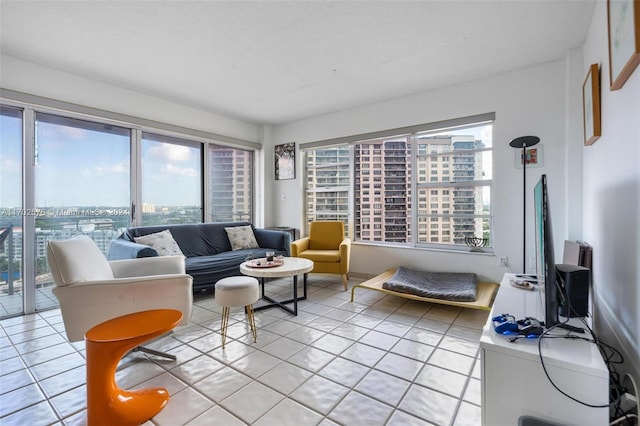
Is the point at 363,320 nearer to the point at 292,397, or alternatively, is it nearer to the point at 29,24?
the point at 292,397

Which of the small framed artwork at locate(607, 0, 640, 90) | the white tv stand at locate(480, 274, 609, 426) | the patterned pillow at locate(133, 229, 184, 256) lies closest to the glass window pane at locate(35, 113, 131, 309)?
the patterned pillow at locate(133, 229, 184, 256)

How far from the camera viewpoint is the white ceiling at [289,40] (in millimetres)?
2171

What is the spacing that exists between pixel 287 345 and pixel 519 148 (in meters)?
3.22

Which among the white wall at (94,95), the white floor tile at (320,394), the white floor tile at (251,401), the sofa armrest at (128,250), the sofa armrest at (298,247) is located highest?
the white wall at (94,95)

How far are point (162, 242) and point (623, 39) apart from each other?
4087 mm

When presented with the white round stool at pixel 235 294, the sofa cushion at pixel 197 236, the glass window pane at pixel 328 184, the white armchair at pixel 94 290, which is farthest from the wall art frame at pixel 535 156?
the sofa cushion at pixel 197 236

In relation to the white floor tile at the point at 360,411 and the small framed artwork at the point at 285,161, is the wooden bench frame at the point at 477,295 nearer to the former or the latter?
the white floor tile at the point at 360,411

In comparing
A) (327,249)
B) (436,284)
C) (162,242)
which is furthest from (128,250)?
Result: (436,284)

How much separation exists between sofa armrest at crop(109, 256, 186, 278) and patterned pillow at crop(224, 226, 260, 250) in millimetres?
1694

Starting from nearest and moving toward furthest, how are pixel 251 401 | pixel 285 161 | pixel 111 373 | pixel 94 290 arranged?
1. pixel 111 373
2. pixel 251 401
3. pixel 94 290
4. pixel 285 161

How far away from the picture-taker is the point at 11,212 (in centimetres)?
291

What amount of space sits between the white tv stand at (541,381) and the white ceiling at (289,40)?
233 centimetres

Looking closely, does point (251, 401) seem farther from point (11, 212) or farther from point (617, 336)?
point (11, 212)

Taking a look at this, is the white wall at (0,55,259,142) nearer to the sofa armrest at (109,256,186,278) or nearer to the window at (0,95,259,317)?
the window at (0,95,259,317)
